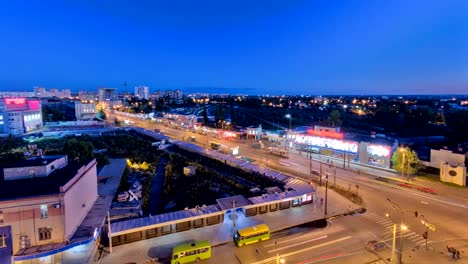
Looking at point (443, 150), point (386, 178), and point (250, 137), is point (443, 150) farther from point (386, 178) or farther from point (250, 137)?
point (250, 137)

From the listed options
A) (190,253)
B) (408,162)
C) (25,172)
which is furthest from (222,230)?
(408,162)

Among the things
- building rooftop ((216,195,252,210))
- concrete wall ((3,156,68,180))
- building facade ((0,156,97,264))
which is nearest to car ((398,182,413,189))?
building rooftop ((216,195,252,210))

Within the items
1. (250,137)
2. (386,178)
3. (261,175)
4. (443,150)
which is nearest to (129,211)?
(261,175)

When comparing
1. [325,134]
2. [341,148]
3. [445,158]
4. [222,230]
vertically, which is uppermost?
[325,134]

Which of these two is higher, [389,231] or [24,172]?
[24,172]

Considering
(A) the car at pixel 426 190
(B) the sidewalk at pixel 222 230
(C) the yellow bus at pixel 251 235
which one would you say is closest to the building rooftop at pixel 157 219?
(B) the sidewalk at pixel 222 230

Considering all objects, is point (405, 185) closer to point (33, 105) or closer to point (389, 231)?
point (389, 231)
